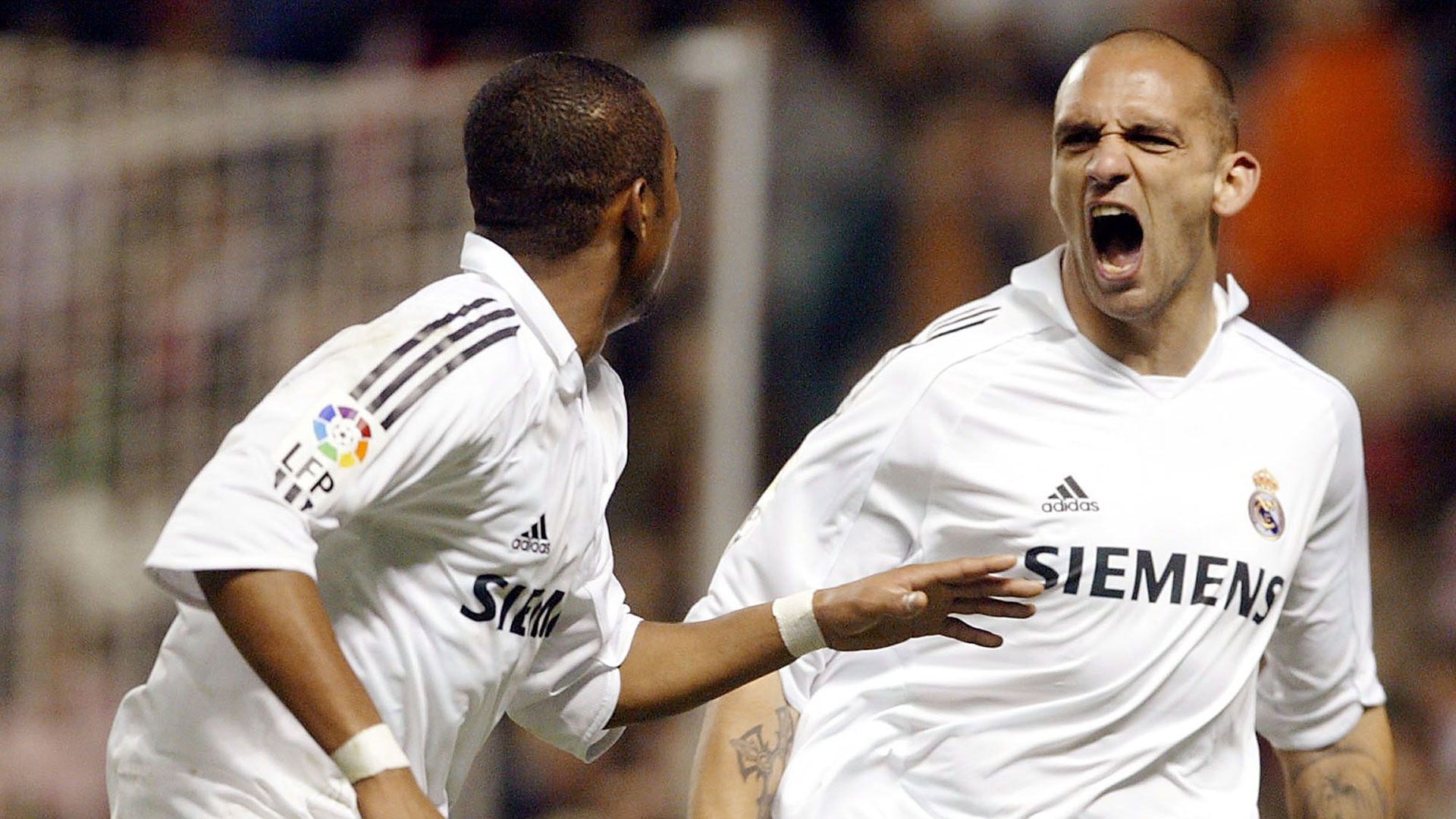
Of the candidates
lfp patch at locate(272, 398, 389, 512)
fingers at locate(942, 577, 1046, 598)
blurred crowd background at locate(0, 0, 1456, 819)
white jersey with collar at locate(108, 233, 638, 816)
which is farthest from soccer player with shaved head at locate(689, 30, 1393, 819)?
blurred crowd background at locate(0, 0, 1456, 819)

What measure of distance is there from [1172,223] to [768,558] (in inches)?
35.9

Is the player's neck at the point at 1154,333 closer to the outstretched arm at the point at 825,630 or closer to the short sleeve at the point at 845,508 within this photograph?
the short sleeve at the point at 845,508

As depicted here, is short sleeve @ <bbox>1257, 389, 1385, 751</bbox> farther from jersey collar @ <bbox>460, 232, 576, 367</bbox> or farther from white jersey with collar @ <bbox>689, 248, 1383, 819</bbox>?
jersey collar @ <bbox>460, 232, 576, 367</bbox>

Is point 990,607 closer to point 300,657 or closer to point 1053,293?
point 1053,293

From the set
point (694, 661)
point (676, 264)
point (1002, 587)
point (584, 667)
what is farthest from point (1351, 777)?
point (676, 264)

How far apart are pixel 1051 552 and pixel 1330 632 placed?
75 centimetres

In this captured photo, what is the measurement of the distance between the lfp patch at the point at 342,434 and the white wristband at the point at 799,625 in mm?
806

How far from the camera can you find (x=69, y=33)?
9.88m

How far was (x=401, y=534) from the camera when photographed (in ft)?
9.30

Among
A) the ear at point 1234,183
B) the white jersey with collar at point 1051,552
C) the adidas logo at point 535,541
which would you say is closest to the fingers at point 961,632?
the white jersey with collar at point 1051,552

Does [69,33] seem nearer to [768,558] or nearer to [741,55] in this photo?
[741,55]

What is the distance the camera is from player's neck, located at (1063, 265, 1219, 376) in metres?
3.69

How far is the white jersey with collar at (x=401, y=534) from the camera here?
2549 millimetres

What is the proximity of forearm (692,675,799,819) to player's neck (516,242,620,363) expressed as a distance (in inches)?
33.0
